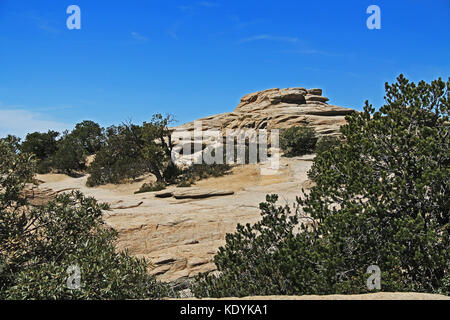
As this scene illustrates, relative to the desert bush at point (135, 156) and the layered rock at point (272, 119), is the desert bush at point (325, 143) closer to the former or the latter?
the layered rock at point (272, 119)

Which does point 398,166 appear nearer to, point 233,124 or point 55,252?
point 55,252

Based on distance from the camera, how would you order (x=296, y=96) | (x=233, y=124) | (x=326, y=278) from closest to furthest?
(x=326, y=278) → (x=233, y=124) → (x=296, y=96)

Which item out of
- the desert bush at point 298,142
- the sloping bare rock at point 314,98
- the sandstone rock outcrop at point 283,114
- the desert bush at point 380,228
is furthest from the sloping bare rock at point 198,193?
the sloping bare rock at point 314,98

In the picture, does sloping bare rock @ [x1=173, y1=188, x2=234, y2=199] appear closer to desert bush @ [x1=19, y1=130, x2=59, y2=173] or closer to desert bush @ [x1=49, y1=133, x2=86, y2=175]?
desert bush @ [x1=49, y1=133, x2=86, y2=175]

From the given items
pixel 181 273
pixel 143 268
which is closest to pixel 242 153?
pixel 181 273

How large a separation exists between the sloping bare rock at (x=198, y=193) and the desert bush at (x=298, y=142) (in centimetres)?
981

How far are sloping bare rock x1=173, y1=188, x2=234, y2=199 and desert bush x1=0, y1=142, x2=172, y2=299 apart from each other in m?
7.82

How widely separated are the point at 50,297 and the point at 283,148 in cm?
2101

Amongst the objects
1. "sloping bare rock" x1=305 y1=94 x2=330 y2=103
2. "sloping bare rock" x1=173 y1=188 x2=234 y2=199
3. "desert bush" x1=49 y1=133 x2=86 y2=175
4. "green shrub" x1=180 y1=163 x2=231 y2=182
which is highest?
"sloping bare rock" x1=305 y1=94 x2=330 y2=103

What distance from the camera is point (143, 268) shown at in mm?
6039

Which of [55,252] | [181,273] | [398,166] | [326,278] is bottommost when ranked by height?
[181,273]

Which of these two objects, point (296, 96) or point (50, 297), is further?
point (296, 96)

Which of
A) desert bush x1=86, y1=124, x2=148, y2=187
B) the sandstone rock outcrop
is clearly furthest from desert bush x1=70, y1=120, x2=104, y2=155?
the sandstone rock outcrop

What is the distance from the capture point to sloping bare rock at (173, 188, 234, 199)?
47.7ft
